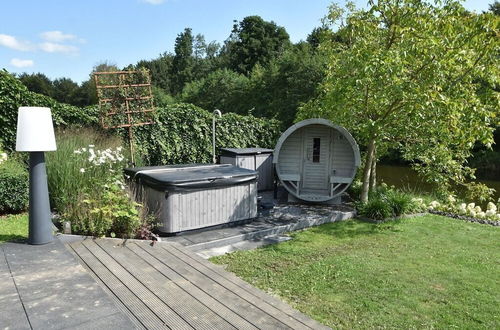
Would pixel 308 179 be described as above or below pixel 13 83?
below

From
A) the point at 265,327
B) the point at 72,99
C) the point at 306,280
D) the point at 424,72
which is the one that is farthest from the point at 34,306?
the point at 72,99

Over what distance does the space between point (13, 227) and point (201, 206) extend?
247 centimetres

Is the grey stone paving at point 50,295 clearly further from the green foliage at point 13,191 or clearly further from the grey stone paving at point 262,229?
the green foliage at point 13,191

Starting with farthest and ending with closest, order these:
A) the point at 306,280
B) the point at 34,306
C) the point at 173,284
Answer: the point at 306,280
the point at 173,284
the point at 34,306

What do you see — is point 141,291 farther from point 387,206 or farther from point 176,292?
point 387,206

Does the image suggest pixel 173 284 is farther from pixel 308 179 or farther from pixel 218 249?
pixel 308 179

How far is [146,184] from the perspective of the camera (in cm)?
556

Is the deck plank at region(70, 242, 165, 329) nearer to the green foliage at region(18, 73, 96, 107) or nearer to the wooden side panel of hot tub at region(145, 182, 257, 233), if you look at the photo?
the wooden side panel of hot tub at region(145, 182, 257, 233)

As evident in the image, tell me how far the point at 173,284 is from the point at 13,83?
224 inches

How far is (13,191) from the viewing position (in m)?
5.27

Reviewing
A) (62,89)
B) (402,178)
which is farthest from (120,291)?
(62,89)

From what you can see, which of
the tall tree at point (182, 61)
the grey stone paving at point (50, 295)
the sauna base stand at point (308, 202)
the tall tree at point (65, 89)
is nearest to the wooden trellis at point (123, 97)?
the sauna base stand at point (308, 202)

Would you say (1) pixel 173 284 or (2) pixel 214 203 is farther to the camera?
(2) pixel 214 203

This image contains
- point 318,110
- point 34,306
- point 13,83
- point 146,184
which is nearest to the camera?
point 34,306
